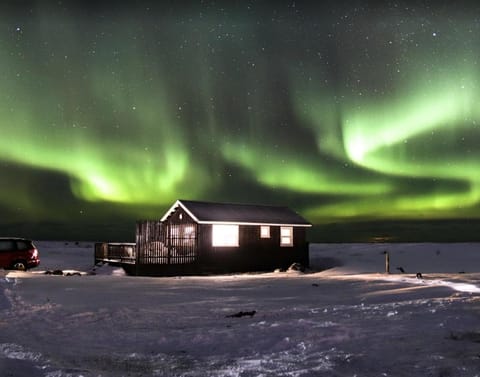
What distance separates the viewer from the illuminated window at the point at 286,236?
36.4 meters

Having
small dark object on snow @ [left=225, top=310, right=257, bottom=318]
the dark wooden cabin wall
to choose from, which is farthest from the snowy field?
the dark wooden cabin wall

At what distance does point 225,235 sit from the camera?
33844 mm

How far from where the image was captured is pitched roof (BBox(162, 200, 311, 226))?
33.3 meters

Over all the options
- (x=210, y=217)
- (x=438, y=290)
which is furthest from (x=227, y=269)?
(x=438, y=290)

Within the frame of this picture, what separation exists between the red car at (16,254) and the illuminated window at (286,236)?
1538 cm

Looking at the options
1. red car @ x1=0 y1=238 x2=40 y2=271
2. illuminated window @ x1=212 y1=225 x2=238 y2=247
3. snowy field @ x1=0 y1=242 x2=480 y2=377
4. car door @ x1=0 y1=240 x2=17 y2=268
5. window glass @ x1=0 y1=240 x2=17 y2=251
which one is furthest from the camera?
illuminated window @ x1=212 y1=225 x2=238 y2=247

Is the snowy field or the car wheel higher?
the car wheel

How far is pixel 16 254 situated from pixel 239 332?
2077 centimetres

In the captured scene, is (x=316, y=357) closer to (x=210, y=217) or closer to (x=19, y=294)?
(x=19, y=294)

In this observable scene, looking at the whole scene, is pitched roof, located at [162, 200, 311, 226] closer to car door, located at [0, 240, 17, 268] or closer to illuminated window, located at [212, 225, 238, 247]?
illuminated window, located at [212, 225, 238, 247]

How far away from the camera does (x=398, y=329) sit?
34.2 ft

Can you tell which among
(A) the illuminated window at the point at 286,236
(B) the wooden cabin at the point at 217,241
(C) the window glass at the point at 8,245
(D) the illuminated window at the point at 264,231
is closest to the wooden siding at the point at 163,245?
(B) the wooden cabin at the point at 217,241

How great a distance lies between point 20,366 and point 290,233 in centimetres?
3008

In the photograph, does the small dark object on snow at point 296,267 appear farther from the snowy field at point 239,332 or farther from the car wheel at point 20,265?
the snowy field at point 239,332
